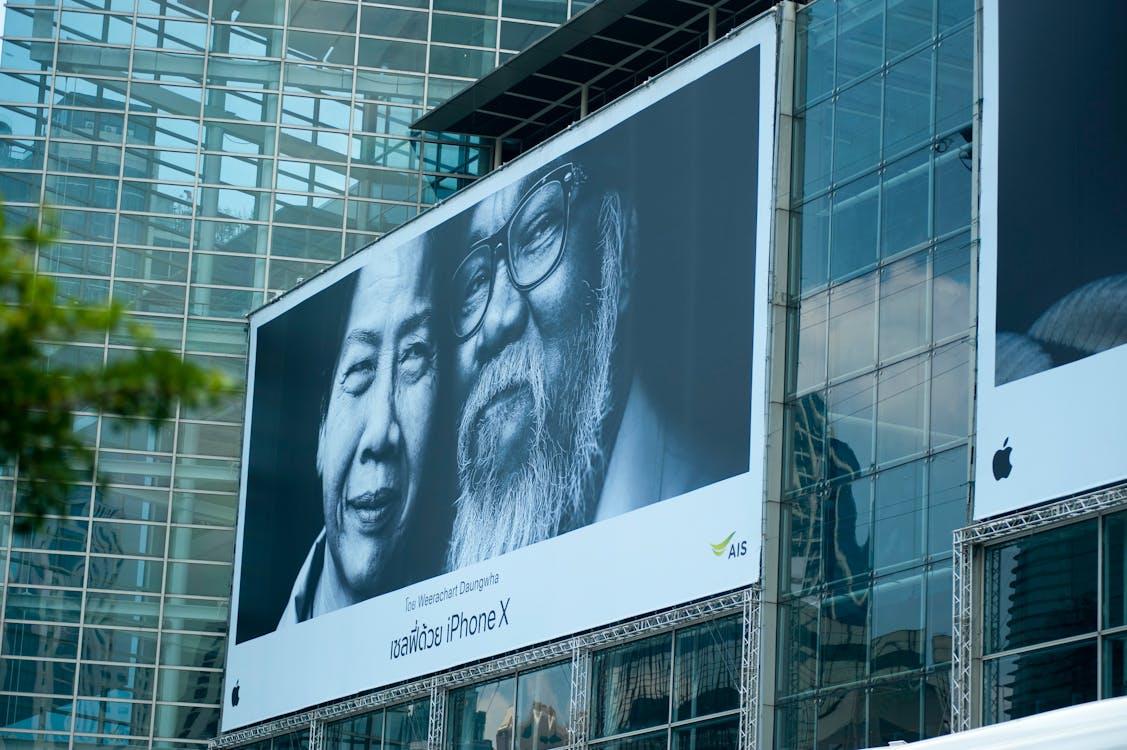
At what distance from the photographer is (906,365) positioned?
3158cm

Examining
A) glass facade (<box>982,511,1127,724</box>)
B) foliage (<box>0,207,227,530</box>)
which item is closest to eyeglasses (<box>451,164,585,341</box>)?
glass facade (<box>982,511,1127,724</box>)

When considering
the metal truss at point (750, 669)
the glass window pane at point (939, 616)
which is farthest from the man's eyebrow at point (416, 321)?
the glass window pane at point (939, 616)

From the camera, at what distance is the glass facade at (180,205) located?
5150 centimetres

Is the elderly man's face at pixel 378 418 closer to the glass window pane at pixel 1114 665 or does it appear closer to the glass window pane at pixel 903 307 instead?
the glass window pane at pixel 903 307

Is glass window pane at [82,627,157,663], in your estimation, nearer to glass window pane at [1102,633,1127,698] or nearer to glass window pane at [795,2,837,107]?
glass window pane at [795,2,837,107]

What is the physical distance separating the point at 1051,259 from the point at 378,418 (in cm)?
1829

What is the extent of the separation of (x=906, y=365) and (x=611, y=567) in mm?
7132

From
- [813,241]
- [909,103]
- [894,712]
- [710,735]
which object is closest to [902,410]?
[813,241]

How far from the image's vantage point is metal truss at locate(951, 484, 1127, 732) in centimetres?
2805

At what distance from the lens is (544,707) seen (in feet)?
124

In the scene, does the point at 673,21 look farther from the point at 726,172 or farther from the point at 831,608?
the point at 831,608

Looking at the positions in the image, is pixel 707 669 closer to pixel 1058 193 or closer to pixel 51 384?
pixel 1058 193

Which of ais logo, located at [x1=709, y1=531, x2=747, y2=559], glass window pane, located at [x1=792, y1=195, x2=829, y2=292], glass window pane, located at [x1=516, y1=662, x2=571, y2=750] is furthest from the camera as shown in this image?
glass window pane, located at [x1=516, y1=662, x2=571, y2=750]

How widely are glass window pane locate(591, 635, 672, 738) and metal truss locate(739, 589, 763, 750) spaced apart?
7.37 ft
